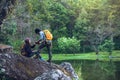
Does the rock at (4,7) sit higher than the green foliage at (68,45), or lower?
higher

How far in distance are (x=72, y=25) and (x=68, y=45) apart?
841 centimetres

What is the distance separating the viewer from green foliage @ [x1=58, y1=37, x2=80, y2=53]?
7369cm

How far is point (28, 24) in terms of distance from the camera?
61.9 meters

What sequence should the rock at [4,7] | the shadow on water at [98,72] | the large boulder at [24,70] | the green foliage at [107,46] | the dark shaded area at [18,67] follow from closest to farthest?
the large boulder at [24,70] → the dark shaded area at [18,67] → the rock at [4,7] → the shadow on water at [98,72] → the green foliage at [107,46]

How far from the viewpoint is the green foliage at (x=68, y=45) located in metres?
73.7

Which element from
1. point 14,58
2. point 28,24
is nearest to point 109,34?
point 28,24

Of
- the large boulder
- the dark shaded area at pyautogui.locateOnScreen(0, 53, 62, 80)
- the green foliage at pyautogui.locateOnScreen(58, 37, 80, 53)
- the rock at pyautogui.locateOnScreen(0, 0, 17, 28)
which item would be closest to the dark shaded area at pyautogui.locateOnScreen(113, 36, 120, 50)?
the green foliage at pyautogui.locateOnScreen(58, 37, 80, 53)

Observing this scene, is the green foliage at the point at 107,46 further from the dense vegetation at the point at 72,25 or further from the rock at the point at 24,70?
the rock at the point at 24,70

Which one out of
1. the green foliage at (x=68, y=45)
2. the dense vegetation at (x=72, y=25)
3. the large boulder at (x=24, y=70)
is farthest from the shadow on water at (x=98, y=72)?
the green foliage at (x=68, y=45)

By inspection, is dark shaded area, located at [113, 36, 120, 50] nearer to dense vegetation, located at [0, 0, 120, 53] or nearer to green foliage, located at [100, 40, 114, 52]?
dense vegetation, located at [0, 0, 120, 53]

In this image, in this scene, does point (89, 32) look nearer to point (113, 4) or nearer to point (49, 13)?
point (49, 13)

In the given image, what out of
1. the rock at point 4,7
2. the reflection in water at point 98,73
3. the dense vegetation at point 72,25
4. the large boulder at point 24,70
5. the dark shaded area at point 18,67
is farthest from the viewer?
the dense vegetation at point 72,25

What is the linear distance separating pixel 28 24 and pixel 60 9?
60.2ft

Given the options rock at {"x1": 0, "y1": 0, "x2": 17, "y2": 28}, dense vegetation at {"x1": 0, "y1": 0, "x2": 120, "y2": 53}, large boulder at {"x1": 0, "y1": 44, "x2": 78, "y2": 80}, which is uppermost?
rock at {"x1": 0, "y1": 0, "x2": 17, "y2": 28}
